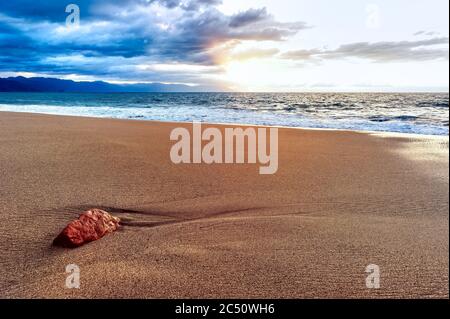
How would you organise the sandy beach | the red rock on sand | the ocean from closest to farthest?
the sandy beach < the red rock on sand < the ocean

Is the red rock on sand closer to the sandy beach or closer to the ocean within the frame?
the sandy beach

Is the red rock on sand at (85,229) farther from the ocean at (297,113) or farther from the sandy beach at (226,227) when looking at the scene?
the ocean at (297,113)

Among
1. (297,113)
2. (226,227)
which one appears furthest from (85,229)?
(297,113)

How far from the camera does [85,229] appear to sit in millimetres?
2797

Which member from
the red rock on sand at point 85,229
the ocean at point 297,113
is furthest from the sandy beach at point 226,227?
the ocean at point 297,113

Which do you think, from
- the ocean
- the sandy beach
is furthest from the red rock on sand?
the ocean

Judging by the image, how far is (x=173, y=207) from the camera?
3754mm

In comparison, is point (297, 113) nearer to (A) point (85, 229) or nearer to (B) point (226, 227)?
(B) point (226, 227)

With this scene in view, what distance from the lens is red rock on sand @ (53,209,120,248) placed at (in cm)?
272

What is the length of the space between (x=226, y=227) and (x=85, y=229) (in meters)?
1.18

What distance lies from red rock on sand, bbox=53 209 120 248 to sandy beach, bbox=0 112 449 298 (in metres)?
0.08

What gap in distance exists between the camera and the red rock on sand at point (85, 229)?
272 centimetres

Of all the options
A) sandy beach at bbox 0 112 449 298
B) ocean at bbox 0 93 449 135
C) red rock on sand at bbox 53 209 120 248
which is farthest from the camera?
ocean at bbox 0 93 449 135
